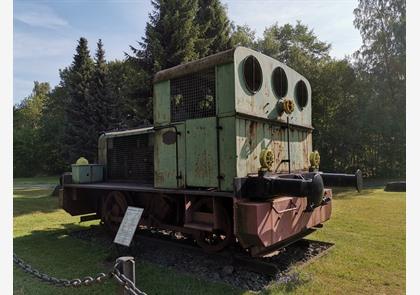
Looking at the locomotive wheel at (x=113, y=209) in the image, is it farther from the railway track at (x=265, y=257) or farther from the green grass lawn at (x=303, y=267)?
the railway track at (x=265, y=257)

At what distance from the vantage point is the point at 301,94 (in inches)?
250

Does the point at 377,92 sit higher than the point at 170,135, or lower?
higher

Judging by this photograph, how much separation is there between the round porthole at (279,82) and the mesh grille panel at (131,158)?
2.76 m

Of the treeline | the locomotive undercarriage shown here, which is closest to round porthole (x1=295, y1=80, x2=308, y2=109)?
the locomotive undercarriage

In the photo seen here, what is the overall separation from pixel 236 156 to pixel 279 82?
1.82 meters

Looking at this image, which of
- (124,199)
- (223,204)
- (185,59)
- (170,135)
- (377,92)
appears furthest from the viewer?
(377,92)

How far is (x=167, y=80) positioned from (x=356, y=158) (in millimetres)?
24439

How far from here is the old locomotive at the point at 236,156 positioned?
4.34 metres

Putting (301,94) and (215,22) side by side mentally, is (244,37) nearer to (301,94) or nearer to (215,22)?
(215,22)

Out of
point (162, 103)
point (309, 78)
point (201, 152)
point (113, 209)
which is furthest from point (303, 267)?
point (309, 78)

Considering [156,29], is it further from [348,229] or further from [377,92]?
[377,92]

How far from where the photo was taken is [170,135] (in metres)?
5.40

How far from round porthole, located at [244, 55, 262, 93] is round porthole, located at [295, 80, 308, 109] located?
1504mm

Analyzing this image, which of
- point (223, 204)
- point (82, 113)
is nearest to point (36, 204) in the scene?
point (223, 204)
